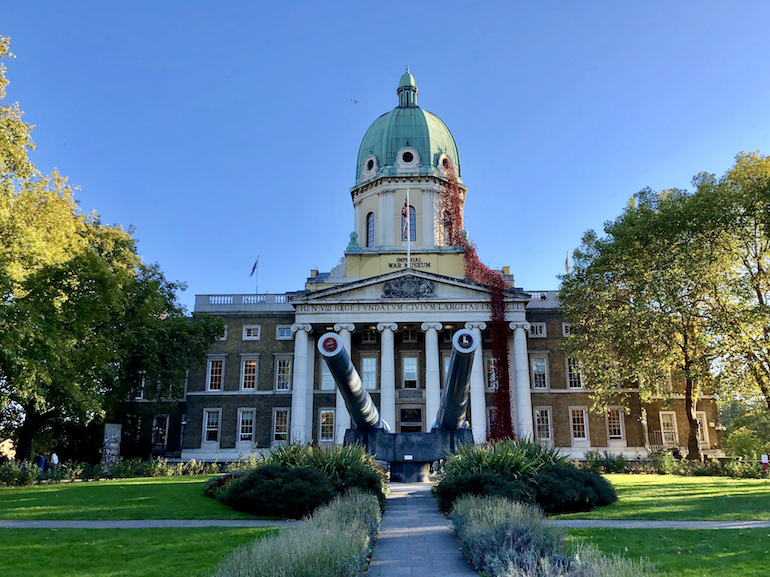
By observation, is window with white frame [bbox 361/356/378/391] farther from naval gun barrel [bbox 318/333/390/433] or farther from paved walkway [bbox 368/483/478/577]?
paved walkway [bbox 368/483/478/577]

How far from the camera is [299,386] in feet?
133

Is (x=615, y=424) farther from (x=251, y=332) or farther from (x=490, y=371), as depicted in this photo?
(x=251, y=332)

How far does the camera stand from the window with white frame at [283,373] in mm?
44688

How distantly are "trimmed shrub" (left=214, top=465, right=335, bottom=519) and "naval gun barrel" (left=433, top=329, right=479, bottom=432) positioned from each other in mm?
4214

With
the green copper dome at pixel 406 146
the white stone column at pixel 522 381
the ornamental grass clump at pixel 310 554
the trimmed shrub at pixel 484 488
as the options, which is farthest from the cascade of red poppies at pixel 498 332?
the ornamental grass clump at pixel 310 554

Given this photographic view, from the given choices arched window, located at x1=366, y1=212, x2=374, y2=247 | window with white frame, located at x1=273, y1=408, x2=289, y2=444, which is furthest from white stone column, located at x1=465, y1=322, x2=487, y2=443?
arched window, located at x1=366, y1=212, x2=374, y2=247

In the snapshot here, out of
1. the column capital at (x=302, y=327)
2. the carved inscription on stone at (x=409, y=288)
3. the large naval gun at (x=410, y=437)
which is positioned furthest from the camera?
the carved inscription on stone at (x=409, y=288)

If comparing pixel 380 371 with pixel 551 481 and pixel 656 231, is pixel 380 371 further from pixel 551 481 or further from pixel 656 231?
pixel 551 481

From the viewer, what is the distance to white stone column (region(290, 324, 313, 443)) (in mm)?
40000

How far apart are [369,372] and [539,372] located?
12008 millimetres

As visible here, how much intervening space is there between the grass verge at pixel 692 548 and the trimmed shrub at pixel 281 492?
19.7 feet

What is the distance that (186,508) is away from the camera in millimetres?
16375

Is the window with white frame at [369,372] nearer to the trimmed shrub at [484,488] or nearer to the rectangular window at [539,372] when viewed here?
the rectangular window at [539,372]

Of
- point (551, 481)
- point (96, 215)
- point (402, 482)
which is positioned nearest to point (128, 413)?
point (96, 215)
